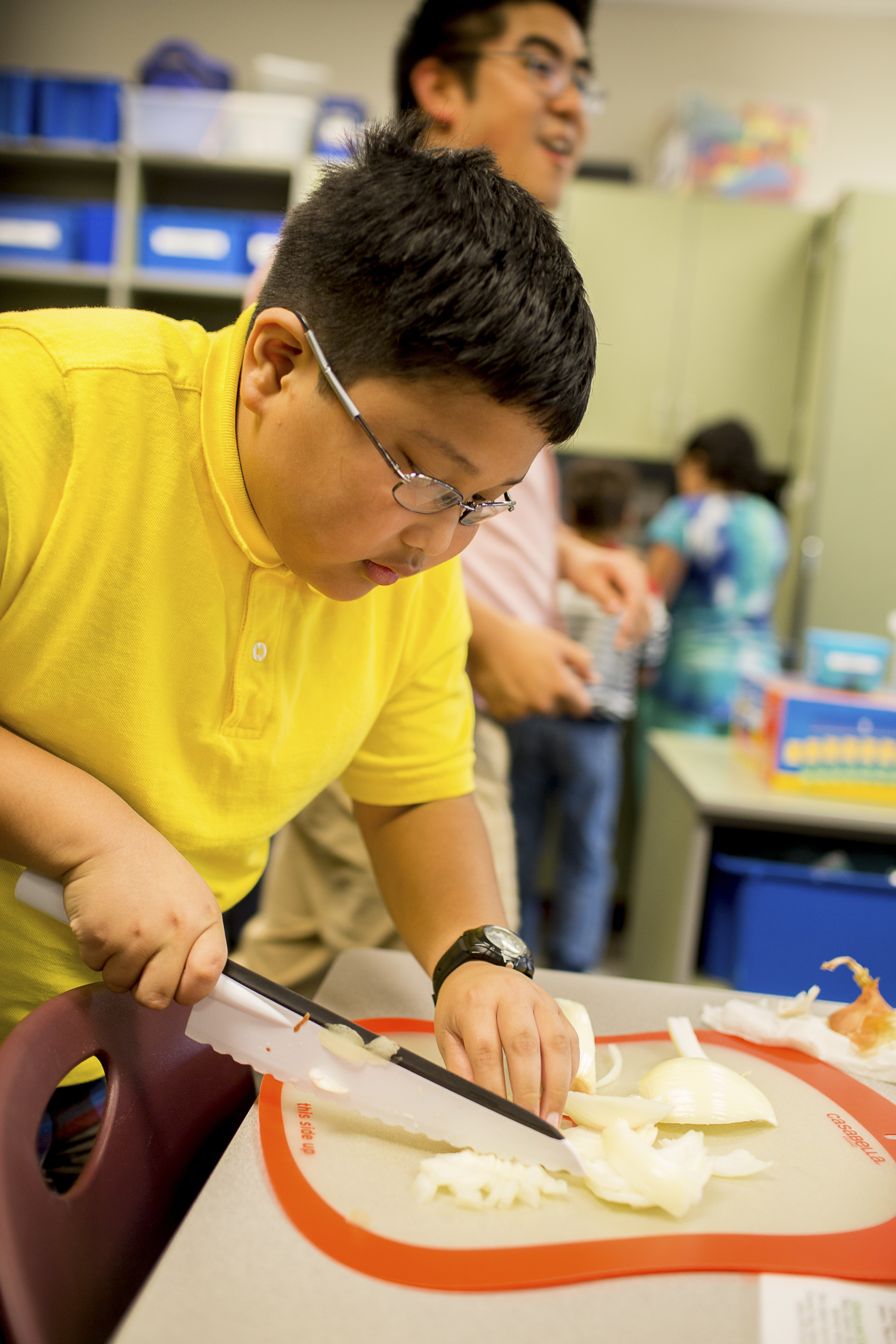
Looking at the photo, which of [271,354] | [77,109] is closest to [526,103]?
[271,354]

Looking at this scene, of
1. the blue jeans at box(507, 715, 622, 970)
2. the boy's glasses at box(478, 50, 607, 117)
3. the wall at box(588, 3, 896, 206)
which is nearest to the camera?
the boy's glasses at box(478, 50, 607, 117)

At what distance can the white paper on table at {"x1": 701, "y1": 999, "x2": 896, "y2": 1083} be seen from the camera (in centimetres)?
79

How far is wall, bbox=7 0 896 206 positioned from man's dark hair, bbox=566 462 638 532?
168cm

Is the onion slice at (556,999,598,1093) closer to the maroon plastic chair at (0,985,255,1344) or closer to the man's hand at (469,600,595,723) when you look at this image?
the maroon plastic chair at (0,985,255,1344)

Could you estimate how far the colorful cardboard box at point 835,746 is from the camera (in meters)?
1.76

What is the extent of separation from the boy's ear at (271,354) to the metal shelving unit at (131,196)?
2609 millimetres

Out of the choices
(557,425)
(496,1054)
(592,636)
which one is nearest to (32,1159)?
(496,1054)

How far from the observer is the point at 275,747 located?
76 cm

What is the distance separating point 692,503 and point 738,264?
984 millimetres

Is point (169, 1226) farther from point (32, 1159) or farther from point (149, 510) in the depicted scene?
point (149, 510)

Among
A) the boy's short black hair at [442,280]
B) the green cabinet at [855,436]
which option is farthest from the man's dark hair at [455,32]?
the green cabinet at [855,436]

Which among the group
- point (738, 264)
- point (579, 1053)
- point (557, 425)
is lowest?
point (579, 1053)

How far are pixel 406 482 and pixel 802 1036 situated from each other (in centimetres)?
57

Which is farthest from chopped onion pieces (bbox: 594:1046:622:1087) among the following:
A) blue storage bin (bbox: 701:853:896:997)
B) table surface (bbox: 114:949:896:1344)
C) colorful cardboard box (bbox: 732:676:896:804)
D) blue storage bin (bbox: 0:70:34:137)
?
blue storage bin (bbox: 0:70:34:137)
